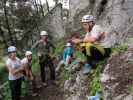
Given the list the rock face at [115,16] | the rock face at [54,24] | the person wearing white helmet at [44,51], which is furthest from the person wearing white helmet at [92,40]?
the rock face at [54,24]

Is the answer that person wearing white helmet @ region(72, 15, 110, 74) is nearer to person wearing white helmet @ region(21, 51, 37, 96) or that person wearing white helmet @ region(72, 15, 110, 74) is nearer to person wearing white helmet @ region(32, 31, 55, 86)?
person wearing white helmet @ region(21, 51, 37, 96)

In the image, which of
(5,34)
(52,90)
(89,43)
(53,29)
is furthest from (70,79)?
(5,34)

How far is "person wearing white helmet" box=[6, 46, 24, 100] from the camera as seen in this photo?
991 centimetres

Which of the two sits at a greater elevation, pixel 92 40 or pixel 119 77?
pixel 92 40

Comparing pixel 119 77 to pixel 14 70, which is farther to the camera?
pixel 14 70

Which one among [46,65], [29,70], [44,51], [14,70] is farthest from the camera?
[46,65]

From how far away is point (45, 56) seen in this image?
1162 cm

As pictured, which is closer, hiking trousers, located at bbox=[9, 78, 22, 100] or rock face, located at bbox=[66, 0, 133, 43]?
hiking trousers, located at bbox=[9, 78, 22, 100]

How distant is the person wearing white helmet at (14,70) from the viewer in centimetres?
991

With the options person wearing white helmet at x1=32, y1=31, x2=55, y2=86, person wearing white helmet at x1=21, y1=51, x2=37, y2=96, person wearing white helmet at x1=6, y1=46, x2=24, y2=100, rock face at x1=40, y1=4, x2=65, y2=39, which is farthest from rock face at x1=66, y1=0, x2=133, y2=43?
rock face at x1=40, y1=4, x2=65, y2=39

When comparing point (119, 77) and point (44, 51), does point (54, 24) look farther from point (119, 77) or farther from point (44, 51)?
point (119, 77)

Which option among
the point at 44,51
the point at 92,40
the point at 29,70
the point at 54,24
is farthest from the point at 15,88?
the point at 54,24

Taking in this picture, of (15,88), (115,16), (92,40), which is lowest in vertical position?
(15,88)

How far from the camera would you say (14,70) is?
1002 cm
